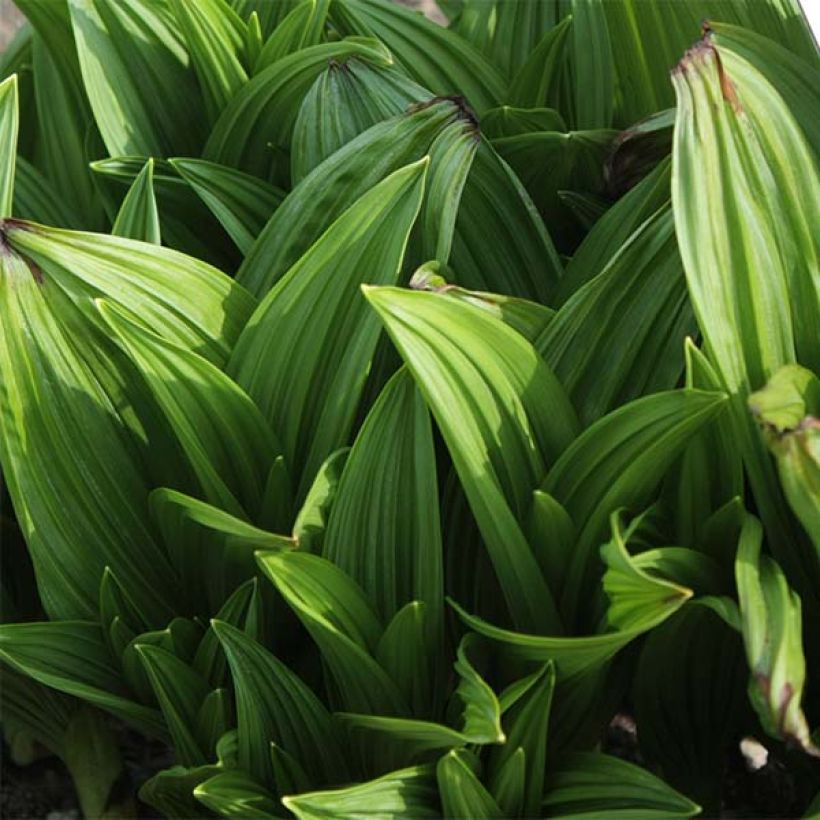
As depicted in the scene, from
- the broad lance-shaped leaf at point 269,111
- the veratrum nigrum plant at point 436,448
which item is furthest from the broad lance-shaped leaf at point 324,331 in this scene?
the broad lance-shaped leaf at point 269,111

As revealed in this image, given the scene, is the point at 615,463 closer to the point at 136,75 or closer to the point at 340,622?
the point at 340,622

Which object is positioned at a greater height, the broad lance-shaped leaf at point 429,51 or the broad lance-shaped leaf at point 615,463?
the broad lance-shaped leaf at point 429,51

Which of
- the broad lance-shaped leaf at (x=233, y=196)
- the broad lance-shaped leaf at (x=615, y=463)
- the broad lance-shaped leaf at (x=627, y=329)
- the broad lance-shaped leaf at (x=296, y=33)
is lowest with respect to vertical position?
the broad lance-shaped leaf at (x=615, y=463)

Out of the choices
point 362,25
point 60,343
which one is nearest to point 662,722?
point 60,343

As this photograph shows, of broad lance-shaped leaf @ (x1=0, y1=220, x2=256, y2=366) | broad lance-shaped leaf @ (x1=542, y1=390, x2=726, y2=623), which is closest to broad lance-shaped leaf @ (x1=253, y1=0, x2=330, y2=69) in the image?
broad lance-shaped leaf @ (x1=0, y1=220, x2=256, y2=366)

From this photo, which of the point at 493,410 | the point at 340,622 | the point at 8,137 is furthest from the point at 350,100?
the point at 340,622

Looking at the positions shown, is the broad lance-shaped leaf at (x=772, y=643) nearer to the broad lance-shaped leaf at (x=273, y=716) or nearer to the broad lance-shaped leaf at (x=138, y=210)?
the broad lance-shaped leaf at (x=273, y=716)

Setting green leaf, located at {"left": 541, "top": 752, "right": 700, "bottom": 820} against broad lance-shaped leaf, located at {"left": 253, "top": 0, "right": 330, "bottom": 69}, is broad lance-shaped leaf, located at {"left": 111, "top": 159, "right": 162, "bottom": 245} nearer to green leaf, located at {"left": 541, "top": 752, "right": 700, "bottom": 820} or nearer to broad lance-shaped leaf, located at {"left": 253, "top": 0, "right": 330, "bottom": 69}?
broad lance-shaped leaf, located at {"left": 253, "top": 0, "right": 330, "bottom": 69}
